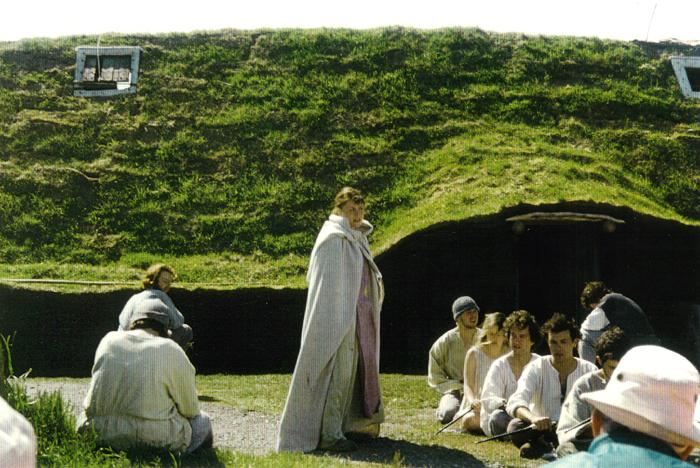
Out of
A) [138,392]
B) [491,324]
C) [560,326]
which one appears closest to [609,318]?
[560,326]

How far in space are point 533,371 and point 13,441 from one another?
6.54m

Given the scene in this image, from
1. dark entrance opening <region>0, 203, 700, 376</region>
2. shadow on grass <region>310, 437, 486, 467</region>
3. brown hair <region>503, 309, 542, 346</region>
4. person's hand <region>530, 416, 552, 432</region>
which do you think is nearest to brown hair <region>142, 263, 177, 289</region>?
shadow on grass <region>310, 437, 486, 467</region>

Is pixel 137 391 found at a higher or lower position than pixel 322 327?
lower

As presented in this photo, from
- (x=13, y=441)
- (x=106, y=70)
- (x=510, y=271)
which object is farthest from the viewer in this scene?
(x=106, y=70)

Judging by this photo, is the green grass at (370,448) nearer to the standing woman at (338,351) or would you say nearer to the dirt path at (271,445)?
the dirt path at (271,445)

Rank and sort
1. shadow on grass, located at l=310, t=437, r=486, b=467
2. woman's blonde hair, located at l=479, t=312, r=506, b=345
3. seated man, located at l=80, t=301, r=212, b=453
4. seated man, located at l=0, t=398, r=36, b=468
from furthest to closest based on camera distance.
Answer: woman's blonde hair, located at l=479, t=312, r=506, b=345 < shadow on grass, located at l=310, t=437, r=486, b=467 < seated man, located at l=80, t=301, r=212, b=453 < seated man, located at l=0, t=398, r=36, b=468

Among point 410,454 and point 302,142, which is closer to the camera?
point 410,454

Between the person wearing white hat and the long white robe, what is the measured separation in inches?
214

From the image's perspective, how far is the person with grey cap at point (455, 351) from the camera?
35.0 ft

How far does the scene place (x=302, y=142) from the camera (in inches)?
792

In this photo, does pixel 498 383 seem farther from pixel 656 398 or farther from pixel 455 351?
pixel 656 398

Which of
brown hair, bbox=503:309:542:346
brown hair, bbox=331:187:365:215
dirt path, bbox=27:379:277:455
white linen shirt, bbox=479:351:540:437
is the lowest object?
dirt path, bbox=27:379:277:455

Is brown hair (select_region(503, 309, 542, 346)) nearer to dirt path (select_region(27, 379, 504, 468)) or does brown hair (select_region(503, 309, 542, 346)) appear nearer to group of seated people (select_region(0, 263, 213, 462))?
dirt path (select_region(27, 379, 504, 468))

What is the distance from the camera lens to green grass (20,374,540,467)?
668 cm
